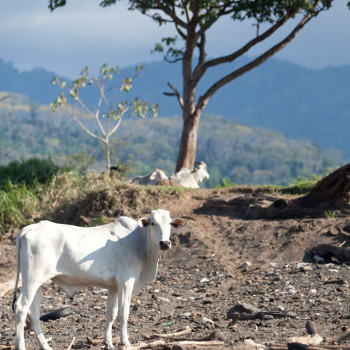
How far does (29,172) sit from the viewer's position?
1605cm

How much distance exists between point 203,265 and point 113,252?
507cm

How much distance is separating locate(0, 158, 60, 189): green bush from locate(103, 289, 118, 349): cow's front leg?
895cm

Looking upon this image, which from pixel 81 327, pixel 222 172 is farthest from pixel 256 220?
pixel 222 172

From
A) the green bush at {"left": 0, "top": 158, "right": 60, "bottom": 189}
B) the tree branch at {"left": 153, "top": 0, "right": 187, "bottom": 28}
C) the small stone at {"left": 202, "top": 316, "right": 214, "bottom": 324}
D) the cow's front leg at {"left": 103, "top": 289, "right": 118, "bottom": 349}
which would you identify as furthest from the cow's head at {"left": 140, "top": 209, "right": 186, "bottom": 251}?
the tree branch at {"left": 153, "top": 0, "right": 187, "bottom": 28}

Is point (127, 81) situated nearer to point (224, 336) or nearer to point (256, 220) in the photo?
point (256, 220)

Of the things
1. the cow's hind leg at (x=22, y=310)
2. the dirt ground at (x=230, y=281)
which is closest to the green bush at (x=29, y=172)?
the dirt ground at (x=230, y=281)

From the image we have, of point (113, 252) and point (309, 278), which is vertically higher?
point (113, 252)

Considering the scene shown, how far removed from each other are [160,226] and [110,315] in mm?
1065

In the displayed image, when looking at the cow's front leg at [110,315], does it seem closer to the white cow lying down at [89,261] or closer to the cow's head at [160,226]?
the white cow lying down at [89,261]

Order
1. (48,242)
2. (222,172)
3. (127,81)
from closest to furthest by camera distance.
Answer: (48,242) → (127,81) → (222,172)

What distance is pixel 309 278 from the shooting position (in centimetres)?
1034

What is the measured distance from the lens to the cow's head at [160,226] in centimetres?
654

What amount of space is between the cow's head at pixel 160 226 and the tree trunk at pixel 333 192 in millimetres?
6510

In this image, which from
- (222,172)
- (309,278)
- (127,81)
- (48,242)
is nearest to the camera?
(48,242)
